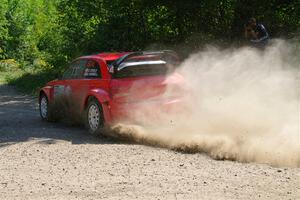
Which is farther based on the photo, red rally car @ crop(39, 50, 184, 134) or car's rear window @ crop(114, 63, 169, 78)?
car's rear window @ crop(114, 63, 169, 78)

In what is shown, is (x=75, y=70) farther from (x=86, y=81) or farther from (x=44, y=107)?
(x=44, y=107)

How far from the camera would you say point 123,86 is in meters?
9.95

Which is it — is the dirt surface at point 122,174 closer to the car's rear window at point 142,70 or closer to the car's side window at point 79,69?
the car's rear window at point 142,70

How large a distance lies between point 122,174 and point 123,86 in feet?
10.3

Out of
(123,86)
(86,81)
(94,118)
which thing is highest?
(86,81)

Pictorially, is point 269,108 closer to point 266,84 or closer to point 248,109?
point 248,109

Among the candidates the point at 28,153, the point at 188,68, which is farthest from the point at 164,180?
the point at 188,68

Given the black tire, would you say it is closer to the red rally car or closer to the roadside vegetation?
the red rally car

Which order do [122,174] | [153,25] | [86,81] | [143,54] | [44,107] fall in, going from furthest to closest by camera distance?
[153,25]
[44,107]
[86,81]
[143,54]
[122,174]

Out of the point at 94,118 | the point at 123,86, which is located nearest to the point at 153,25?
the point at 94,118

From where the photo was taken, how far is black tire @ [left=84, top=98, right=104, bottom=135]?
1015cm

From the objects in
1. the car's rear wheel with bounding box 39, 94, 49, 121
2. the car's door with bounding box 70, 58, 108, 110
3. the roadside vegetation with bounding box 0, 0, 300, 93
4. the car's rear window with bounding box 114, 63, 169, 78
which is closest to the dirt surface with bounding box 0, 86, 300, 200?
the car's door with bounding box 70, 58, 108, 110

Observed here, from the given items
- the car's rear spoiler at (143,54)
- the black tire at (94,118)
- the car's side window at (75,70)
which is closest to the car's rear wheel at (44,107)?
the car's side window at (75,70)

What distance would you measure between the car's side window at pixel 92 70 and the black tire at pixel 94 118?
0.51 meters
